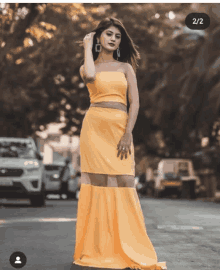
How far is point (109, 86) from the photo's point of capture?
565 centimetres

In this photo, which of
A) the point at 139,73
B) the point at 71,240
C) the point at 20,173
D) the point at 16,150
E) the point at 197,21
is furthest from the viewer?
the point at 139,73

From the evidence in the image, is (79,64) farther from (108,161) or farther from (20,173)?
(108,161)

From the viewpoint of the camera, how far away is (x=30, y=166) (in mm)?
16125

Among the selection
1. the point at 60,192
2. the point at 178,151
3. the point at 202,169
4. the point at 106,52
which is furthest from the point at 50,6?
the point at 178,151

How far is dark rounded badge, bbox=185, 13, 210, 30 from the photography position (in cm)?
588

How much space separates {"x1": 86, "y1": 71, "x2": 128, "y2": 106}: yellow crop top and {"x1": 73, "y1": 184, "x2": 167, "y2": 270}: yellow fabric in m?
0.79

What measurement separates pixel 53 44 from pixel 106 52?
787 inches

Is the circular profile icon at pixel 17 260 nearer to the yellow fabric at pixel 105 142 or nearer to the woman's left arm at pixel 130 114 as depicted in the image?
the yellow fabric at pixel 105 142

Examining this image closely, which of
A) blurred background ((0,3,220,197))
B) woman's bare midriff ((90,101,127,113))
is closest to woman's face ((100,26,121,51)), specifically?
woman's bare midriff ((90,101,127,113))

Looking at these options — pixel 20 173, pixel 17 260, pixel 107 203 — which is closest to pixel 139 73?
pixel 20 173

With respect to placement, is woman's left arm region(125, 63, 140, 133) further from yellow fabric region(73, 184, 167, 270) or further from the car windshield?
the car windshield

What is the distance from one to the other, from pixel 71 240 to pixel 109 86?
316 cm

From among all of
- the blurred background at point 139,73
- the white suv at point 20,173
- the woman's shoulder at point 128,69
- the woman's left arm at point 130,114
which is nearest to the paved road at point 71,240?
the woman's left arm at point 130,114

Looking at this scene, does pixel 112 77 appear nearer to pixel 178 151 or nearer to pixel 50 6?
pixel 50 6
